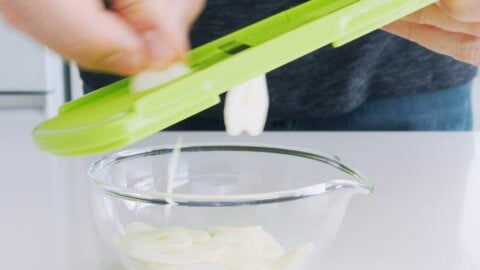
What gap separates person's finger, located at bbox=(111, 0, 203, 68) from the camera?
1.07 feet

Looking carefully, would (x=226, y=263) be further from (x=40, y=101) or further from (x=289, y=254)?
(x=40, y=101)

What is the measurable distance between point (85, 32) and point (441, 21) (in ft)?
1.02

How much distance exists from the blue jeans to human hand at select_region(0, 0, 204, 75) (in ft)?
1.60

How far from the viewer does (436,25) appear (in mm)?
562

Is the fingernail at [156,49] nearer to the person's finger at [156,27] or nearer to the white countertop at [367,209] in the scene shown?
the person's finger at [156,27]

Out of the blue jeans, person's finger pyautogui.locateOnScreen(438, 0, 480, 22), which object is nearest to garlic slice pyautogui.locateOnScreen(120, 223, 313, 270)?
person's finger pyautogui.locateOnScreen(438, 0, 480, 22)

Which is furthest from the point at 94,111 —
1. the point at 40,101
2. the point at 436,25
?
the point at 40,101

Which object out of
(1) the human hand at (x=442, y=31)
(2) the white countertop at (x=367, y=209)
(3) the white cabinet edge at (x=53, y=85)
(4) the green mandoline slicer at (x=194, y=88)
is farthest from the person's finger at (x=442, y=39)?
(3) the white cabinet edge at (x=53, y=85)

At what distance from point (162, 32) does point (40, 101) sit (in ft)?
4.18

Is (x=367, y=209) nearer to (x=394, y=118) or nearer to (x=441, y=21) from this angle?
(x=441, y=21)

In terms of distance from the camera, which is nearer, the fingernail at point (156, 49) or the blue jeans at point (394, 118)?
the fingernail at point (156, 49)

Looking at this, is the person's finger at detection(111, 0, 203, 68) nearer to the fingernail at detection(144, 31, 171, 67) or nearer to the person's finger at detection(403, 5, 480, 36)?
the fingernail at detection(144, 31, 171, 67)

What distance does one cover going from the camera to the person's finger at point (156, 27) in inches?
12.9

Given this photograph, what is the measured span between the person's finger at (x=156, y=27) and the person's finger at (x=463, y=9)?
0.22m
